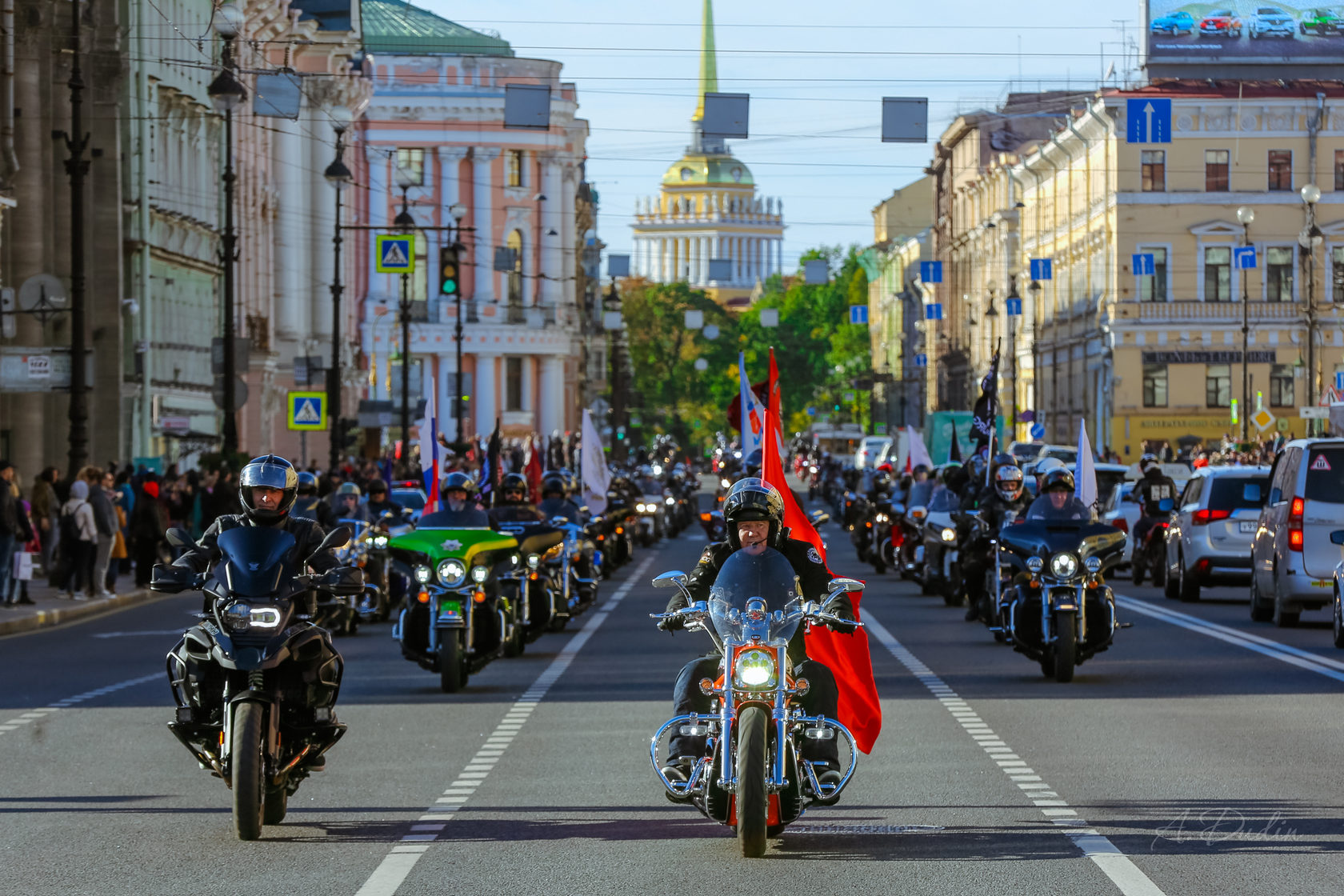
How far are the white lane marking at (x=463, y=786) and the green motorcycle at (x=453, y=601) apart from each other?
1.69 ft

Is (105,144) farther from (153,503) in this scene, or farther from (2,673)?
(2,673)

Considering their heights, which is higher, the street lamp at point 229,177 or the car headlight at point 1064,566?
the street lamp at point 229,177

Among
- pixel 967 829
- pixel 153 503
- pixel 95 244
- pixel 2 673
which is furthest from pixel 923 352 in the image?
pixel 967 829

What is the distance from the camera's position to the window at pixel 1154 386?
77.4 m

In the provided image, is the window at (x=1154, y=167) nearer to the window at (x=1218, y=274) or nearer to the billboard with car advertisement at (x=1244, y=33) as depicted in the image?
the window at (x=1218, y=274)

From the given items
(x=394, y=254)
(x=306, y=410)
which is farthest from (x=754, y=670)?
(x=394, y=254)

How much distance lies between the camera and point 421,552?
18.6m

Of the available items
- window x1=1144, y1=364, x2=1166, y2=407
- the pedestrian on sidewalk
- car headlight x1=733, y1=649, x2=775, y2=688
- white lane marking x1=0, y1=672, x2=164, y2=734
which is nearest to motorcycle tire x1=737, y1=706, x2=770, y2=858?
car headlight x1=733, y1=649, x2=775, y2=688

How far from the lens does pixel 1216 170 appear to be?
7712cm

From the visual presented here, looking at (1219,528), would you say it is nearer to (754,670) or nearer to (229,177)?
(229,177)

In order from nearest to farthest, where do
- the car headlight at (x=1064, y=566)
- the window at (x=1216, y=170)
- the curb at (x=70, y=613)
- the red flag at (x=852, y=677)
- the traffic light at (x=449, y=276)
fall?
the red flag at (x=852, y=677)
the car headlight at (x=1064, y=566)
the curb at (x=70, y=613)
the traffic light at (x=449, y=276)
the window at (x=1216, y=170)

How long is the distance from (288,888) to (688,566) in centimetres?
3264

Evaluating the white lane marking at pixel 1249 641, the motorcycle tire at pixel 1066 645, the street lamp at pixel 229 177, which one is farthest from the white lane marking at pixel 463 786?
the street lamp at pixel 229 177
